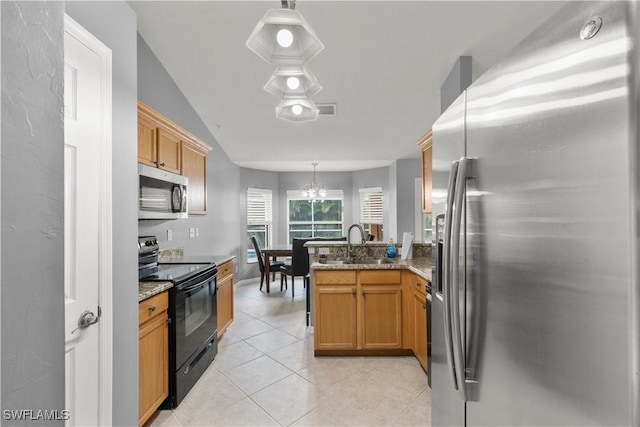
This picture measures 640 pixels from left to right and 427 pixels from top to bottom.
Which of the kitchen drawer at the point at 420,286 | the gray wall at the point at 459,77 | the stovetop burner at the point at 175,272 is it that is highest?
the gray wall at the point at 459,77

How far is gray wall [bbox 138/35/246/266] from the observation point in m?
2.48

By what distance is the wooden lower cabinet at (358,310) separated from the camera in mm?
2713

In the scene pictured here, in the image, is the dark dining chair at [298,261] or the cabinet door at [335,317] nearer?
the cabinet door at [335,317]

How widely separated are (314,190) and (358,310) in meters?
3.57

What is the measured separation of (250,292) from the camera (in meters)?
5.09

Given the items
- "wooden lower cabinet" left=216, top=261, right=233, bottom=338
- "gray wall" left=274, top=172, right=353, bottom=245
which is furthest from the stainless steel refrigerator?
"gray wall" left=274, top=172, right=353, bottom=245

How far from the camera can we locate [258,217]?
6.14 metres

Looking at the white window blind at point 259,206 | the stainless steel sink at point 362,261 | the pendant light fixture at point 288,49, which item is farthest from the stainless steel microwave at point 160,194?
the white window blind at point 259,206

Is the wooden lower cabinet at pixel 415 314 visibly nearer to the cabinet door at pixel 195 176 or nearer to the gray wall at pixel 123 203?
the gray wall at pixel 123 203

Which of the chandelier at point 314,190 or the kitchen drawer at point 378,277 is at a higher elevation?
the chandelier at point 314,190

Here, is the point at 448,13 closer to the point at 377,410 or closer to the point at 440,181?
the point at 440,181

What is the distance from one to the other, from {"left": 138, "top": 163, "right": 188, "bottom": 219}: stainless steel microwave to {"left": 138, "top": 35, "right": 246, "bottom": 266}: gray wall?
0.31 m

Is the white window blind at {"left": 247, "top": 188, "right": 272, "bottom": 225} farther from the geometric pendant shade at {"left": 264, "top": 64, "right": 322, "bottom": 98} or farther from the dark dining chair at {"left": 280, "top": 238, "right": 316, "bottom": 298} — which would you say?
the geometric pendant shade at {"left": 264, "top": 64, "right": 322, "bottom": 98}

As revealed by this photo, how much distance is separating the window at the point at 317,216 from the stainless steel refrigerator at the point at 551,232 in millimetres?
5766
